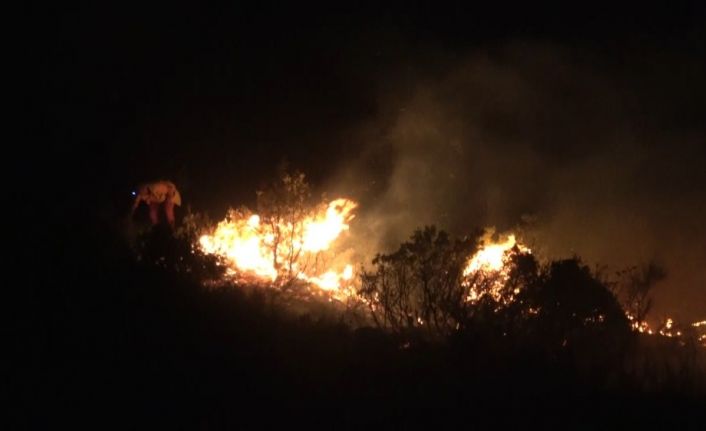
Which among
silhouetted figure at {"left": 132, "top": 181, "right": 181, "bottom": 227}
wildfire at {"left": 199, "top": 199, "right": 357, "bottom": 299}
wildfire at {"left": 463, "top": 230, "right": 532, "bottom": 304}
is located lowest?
wildfire at {"left": 463, "top": 230, "right": 532, "bottom": 304}

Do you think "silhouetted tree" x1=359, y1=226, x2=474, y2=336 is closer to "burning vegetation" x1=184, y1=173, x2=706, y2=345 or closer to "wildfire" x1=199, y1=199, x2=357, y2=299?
"burning vegetation" x1=184, y1=173, x2=706, y2=345

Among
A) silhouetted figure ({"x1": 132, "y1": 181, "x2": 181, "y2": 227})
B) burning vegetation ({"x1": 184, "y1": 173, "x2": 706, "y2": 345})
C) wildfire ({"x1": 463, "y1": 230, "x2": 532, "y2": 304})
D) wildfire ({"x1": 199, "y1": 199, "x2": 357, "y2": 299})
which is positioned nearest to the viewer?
burning vegetation ({"x1": 184, "y1": 173, "x2": 706, "y2": 345})

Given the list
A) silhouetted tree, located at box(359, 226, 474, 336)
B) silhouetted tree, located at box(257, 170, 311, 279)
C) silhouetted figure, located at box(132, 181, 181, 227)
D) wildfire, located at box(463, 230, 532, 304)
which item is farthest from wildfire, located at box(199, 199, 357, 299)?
wildfire, located at box(463, 230, 532, 304)

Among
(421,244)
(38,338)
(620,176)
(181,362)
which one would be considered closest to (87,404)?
(181,362)

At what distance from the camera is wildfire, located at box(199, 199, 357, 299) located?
1194 cm

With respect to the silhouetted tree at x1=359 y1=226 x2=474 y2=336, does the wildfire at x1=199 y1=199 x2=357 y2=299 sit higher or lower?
higher

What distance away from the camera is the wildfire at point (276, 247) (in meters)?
11.9

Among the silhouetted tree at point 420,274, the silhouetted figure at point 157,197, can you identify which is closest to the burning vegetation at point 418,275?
the silhouetted tree at point 420,274

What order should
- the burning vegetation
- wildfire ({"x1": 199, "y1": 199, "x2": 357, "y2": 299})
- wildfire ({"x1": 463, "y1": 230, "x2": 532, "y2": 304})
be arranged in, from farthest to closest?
wildfire ({"x1": 199, "y1": 199, "x2": 357, "y2": 299})
wildfire ({"x1": 463, "y1": 230, "x2": 532, "y2": 304})
the burning vegetation

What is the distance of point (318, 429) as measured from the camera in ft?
16.2

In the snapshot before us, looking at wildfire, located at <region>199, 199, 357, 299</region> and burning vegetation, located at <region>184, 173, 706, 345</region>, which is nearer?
burning vegetation, located at <region>184, 173, 706, 345</region>

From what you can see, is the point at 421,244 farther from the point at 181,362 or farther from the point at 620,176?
the point at 620,176

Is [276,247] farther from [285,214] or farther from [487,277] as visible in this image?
[487,277]

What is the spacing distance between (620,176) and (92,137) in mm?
12113
